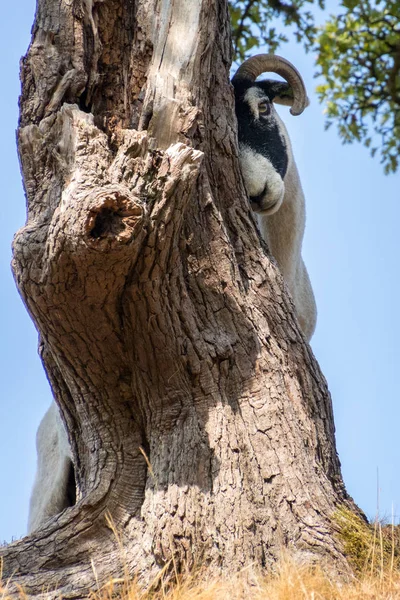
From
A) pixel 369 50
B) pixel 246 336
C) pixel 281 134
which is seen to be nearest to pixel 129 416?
Answer: pixel 246 336

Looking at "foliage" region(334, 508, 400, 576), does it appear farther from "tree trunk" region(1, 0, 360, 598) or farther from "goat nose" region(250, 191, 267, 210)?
"goat nose" region(250, 191, 267, 210)

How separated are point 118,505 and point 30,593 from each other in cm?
56

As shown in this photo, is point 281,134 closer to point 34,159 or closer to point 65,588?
point 34,159

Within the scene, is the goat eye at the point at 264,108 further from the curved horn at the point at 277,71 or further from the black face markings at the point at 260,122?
the curved horn at the point at 277,71

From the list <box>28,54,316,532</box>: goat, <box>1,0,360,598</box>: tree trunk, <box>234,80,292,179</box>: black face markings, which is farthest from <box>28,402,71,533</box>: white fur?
<box>234,80,292,179</box>: black face markings

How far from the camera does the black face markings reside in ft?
16.5

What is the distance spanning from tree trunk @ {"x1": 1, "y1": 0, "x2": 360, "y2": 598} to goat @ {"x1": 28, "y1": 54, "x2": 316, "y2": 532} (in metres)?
0.70

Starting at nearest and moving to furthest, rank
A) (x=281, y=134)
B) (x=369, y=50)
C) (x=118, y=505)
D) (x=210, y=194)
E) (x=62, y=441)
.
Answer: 1. (x=118, y=505)
2. (x=210, y=194)
3. (x=281, y=134)
4. (x=62, y=441)
5. (x=369, y=50)

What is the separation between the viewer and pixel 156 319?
147 inches

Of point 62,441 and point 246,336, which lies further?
point 62,441

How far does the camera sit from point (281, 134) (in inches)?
212

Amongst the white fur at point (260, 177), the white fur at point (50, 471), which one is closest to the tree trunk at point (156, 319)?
the white fur at point (260, 177)

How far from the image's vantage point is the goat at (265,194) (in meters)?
4.94

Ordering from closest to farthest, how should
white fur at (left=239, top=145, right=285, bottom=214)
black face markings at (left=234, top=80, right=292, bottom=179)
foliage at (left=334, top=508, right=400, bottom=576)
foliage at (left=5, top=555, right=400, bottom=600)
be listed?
foliage at (left=5, top=555, right=400, bottom=600), foliage at (left=334, top=508, right=400, bottom=576), white fur at (left=239, top=145, right=285, bottom=214), black face markings at (left=234, top=80, right=292, bottom=179)
